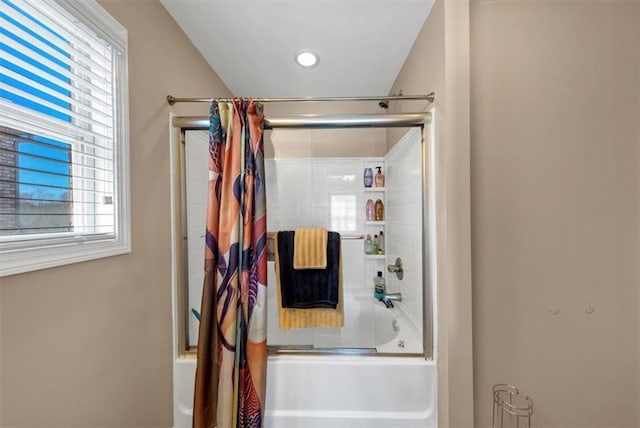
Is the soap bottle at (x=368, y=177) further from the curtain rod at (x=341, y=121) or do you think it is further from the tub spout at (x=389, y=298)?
the tub spout at (x=389, y=298)

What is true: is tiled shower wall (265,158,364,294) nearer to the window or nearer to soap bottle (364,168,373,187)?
soap bottle (364,168,373,187)

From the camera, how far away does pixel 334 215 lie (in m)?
1.38

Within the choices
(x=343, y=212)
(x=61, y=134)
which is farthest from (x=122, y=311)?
(x=343, y=212)

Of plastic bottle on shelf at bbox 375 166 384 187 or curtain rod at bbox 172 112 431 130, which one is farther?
plastic bottle on shelf at bbox 375 166 384 187

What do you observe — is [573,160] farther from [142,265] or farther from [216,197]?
[142,265]

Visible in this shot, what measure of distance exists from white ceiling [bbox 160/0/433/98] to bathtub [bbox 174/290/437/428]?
65.1 inches

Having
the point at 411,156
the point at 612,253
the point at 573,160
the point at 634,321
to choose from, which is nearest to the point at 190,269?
the point at 411,156

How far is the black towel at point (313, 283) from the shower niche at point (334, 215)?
0.17 feet

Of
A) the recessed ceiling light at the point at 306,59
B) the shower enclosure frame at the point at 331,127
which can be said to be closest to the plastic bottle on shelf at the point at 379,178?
the shower enclosure frame at the point at 331,127

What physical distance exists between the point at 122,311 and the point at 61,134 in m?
0.65

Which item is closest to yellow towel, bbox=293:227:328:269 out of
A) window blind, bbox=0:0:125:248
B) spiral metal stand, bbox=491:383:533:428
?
window blind, bbox=0:0:125:248

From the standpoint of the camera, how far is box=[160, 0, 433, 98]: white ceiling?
124cm

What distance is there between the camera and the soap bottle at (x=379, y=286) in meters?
1.56

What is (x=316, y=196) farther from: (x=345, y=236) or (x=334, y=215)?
(x=345, y=236)
